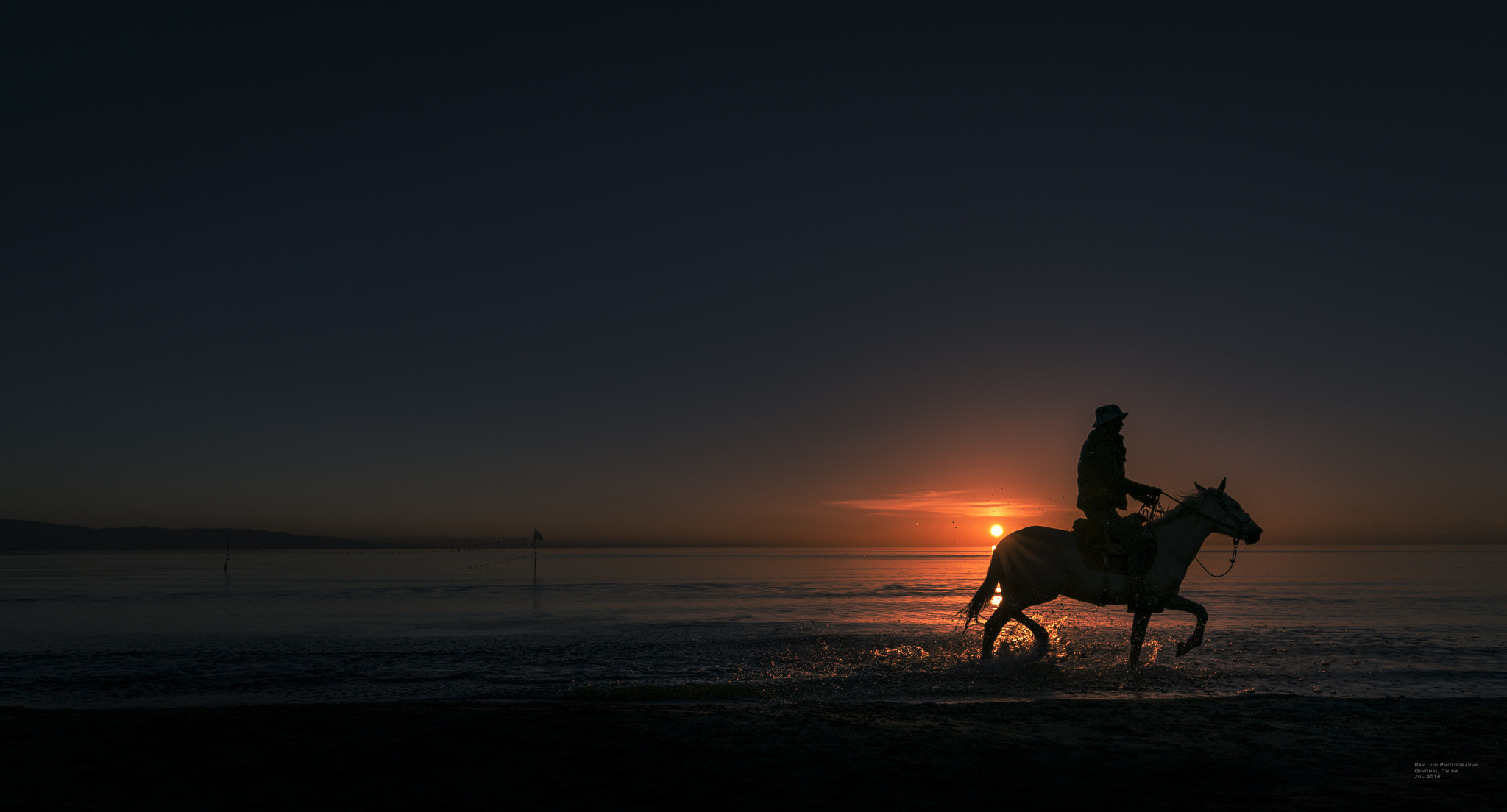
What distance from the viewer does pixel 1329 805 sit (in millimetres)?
5422

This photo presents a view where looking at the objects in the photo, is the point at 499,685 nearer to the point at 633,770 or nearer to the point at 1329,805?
the point at 633,770

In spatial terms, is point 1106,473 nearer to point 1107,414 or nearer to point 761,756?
point 1107,414

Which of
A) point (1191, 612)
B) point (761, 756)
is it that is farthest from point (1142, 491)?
point (761, 756)

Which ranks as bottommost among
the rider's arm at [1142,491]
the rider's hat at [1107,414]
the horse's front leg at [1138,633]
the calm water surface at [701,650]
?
the calm water surface at [701,650]

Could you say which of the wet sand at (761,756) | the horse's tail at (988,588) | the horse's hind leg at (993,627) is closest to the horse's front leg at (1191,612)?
the horse's hind leg at (993,627)

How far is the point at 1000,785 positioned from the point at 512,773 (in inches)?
147

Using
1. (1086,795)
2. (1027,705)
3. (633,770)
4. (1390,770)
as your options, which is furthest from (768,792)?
(1390,770)

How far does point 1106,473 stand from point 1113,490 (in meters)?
0.29

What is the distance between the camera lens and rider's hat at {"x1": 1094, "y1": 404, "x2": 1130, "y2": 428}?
1176 centimetres

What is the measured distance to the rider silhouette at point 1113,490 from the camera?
38.6 feet

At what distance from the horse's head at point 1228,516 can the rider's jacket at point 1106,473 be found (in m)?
1.10

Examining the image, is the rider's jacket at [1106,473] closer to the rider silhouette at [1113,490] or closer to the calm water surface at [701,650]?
the rider silhouette at [1113,490]

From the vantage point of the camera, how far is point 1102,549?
1177 centimetres

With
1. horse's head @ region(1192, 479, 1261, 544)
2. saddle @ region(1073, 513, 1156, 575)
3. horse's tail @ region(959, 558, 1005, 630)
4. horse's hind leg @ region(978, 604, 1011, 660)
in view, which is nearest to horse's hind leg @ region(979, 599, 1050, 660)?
horse's hind leg @ region(978, 604, 1011, 660)
